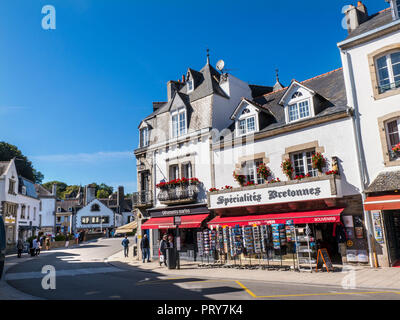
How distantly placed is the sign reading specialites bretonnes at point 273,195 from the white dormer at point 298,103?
3.61 m

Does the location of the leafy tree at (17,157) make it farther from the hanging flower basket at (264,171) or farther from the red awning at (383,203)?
the red awning at (383,203)

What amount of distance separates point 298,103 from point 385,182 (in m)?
5.82

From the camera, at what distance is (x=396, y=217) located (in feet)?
47.0

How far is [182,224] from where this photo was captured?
19.2 m

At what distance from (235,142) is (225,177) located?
205cm

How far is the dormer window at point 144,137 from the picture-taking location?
24.4 m

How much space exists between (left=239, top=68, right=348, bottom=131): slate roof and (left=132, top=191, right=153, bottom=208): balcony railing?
9.26 metres

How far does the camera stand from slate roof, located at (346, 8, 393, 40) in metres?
15.0

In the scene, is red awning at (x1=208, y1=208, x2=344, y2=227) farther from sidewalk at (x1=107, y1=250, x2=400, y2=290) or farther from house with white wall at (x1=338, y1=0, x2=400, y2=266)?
sidewalk at (x1=107, y1=250, x2=400, y2=290)

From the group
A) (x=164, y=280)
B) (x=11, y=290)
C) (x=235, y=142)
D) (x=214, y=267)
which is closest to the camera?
(x=11, y=290)

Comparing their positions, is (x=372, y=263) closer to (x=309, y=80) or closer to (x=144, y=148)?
(x=309, y=80)

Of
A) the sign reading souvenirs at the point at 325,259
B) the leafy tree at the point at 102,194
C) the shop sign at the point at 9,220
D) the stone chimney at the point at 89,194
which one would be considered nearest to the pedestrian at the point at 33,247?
the shop sign at the point at 9,220
